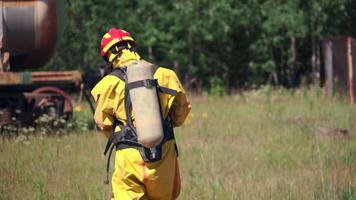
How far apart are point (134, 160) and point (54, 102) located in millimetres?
8966

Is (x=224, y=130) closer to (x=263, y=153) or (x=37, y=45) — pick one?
(x=263, y=153)

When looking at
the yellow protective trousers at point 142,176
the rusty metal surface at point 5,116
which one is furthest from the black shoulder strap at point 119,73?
the rusty metal surface at point 5,116

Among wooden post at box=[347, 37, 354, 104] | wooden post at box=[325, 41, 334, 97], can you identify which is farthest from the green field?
wooden post at box=[325, 41, 334, 97]

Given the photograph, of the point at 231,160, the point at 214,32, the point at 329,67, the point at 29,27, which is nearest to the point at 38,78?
the point at 29,27

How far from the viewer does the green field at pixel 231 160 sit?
8461 millimetres

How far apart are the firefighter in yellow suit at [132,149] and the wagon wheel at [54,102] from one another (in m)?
8.36

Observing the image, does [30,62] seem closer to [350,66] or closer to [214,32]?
[350,66]

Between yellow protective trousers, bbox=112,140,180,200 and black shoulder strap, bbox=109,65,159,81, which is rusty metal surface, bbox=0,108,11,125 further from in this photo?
yellow protective trousers, bbox=112,140,180,200

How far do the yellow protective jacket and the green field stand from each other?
3.00 ft

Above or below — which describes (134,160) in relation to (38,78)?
above

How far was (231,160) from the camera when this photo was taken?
1070 cm

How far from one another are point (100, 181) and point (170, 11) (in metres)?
15.0

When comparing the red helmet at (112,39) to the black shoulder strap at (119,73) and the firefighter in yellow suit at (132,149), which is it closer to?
the firefighter in yellow suit at (132,149)

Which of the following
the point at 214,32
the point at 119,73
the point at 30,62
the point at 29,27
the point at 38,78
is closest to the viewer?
the point at 119,73
